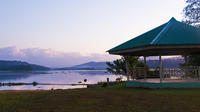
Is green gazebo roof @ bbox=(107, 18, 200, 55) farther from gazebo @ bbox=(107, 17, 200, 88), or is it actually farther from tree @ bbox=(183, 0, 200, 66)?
tree @ bbox=(183, 0, 200, 66)

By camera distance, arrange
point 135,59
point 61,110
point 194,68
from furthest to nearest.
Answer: point 135,59 → point 194,68 → point 61,110

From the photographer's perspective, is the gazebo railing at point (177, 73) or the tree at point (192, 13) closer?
the gazebo railing at point (177, 73)

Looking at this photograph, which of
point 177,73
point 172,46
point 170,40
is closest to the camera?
point 172,46

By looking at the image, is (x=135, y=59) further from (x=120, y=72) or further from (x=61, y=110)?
(x=61, y=110)

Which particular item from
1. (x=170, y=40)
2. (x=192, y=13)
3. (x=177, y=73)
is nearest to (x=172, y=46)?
(x=170, y=40)

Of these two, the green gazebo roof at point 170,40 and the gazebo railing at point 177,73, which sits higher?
the green gazebo roof at point 170,40

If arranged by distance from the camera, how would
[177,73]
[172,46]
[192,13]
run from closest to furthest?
[172,46], [177,73], [192,13]

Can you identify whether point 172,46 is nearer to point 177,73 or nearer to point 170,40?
point 170,40

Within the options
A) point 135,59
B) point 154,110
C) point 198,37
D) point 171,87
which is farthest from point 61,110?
point 135,59

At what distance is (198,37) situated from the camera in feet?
39.8

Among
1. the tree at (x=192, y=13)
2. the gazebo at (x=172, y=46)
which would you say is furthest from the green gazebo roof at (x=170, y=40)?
the tree at (x=192, y=13)

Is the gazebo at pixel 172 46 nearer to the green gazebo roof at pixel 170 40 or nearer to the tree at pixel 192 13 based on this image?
the green gazebo roof at pixel 170 40

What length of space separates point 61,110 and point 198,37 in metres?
9.22

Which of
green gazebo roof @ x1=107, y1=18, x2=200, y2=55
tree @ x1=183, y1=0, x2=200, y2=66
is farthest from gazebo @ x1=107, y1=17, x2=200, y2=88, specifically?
tree @ x1=183, y1=0, x2=200, y2=66
